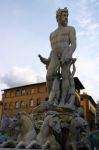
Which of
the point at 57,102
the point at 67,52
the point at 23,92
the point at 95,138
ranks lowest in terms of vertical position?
the point at 95,138

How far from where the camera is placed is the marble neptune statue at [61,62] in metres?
10.1

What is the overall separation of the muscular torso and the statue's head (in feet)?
0.74

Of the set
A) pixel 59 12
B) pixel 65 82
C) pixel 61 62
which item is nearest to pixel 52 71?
pixel 61 62

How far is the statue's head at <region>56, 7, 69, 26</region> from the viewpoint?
10828 millimetres

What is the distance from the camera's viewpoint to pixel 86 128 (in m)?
8.15

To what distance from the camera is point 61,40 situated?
1068 cm

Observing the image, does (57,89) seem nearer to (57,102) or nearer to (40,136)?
(57,102)

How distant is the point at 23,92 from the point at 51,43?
53521 mm

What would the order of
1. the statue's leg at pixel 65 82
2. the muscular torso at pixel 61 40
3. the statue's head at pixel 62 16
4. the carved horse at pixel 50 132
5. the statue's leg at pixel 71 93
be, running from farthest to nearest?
1. the statue's head at pixel 62 16
2. the muscular torso at pixel 61 40
3. the statue's leg at pixel 65 82
4. the statue's leg at pixel 71 93
5. the carved horse at pixel 50 132

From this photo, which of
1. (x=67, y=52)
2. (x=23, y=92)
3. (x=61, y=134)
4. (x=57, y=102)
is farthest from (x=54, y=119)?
(x=23, y=92)

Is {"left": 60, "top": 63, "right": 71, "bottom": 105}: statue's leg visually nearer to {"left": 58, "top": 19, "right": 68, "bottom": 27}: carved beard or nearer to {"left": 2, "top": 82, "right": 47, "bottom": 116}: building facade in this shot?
{"left": 58, "top": 19, "right": 68, "bottom": 27}: carved beard

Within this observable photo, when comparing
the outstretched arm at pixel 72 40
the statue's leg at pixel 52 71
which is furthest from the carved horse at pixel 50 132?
the outstretched arm at pixel 72 40

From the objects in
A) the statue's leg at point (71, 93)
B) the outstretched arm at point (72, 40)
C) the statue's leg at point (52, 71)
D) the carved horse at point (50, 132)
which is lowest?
the carved horse at point (50, 132)

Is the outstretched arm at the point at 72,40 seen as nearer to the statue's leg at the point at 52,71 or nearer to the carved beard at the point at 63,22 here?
the carved beard at the point at 63,22
